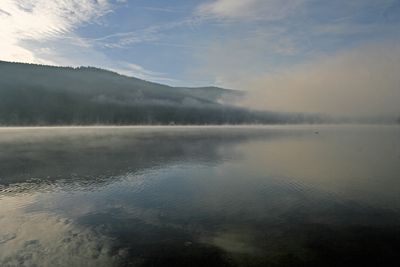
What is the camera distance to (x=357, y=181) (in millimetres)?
52594

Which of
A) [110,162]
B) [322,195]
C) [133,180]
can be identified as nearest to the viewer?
[322,195]

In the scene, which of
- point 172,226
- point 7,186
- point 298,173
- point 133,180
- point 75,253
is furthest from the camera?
point 298,173

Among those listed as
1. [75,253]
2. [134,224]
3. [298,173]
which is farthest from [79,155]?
[75,253]

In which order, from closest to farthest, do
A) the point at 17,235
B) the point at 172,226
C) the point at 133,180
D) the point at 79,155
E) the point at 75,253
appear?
the point at 75,253 → the point at 17,235 → the point at 172,226 → the point at 133,180 → the point at 79,155

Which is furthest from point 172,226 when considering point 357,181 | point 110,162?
point 110,162

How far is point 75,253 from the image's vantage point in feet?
76.6

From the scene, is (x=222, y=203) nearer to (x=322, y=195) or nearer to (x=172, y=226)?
(x=172, y=226)

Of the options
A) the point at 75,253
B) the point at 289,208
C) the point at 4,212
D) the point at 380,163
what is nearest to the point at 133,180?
the point at 4,212

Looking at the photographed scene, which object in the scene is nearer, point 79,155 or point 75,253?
point 75,253

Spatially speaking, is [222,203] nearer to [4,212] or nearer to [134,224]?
[134,224]

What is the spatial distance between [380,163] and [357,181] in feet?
86.0

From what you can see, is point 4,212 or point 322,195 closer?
point 4,212

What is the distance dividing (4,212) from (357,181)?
150 feet

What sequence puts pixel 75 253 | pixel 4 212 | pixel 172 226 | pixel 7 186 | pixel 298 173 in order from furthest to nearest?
pixel 298 173 → pixel 7 186 → pixel 4 212 → pixel 172 226 → pixel 75 253
